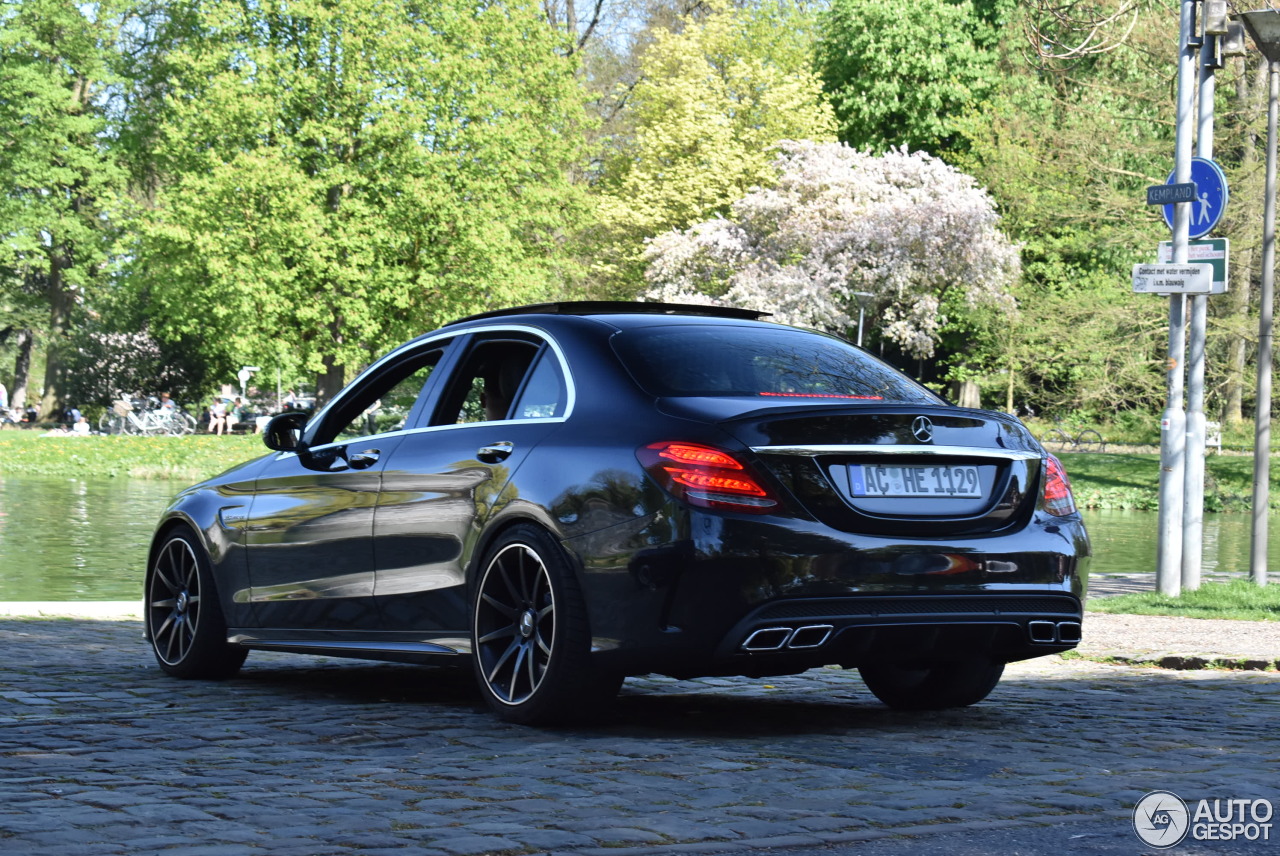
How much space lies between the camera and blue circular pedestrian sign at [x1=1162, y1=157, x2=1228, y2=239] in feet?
45.0

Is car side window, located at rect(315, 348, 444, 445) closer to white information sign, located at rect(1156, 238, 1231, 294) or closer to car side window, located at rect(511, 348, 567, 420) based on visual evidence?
car side window, located at rect(511, 348, 567, 420)

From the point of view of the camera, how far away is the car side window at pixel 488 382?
22.8 ft

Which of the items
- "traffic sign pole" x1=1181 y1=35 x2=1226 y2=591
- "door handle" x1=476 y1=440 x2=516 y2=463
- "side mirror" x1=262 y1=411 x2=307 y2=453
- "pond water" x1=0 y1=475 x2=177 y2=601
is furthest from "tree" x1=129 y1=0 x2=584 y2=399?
"door handle" x1=476 y1=440 x2=516 y2=463

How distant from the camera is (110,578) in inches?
577

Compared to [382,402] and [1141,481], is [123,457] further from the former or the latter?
[382,402]

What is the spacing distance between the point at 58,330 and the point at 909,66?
3034 cm

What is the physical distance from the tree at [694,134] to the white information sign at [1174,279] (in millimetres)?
39258

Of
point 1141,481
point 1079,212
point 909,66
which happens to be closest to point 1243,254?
point 1079,212

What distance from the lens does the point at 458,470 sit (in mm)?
6766

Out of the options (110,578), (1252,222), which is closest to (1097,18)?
(110,578)

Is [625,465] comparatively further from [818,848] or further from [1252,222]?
[1252,222]

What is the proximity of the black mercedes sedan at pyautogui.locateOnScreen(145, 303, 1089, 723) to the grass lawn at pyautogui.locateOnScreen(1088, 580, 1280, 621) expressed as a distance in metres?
5.70

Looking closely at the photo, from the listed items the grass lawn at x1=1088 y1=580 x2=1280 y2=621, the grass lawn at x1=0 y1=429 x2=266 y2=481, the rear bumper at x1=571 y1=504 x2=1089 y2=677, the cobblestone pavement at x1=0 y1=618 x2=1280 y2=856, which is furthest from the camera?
the grass lawn at x1=0 y1=429 x2=266 y2=481

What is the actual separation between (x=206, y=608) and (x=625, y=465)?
2.96 meters
